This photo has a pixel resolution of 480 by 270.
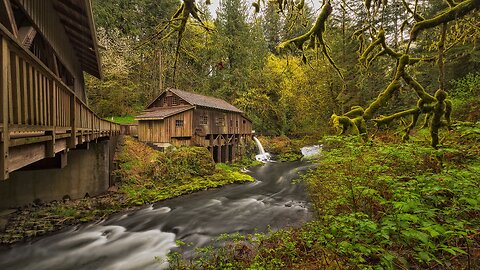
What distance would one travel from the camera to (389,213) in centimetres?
449

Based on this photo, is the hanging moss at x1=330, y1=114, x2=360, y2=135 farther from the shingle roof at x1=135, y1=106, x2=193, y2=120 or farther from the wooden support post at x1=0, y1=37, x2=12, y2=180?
the shingle roof at x1=135, y1=106, x2=193, y2=120

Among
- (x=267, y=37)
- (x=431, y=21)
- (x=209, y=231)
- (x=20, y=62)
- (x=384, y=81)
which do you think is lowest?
(x=209, y=231)

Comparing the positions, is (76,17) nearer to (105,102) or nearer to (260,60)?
(105,102)

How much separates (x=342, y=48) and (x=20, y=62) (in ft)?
74.1

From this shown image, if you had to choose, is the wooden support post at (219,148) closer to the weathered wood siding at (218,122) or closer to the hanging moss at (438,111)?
the weathered wood siding at (218,122)

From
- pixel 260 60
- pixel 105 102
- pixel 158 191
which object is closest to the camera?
pixel 158 191

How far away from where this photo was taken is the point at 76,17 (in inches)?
370

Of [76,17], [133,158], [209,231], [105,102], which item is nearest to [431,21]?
[209,231]

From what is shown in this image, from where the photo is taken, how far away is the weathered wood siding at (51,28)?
6.88m

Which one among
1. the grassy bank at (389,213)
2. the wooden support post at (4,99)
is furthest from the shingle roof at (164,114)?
the wooden support post at (4,99)

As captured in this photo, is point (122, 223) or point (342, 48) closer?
point (122, 223)

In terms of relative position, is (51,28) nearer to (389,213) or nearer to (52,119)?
(52,119)

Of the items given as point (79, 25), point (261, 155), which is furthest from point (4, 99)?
point (261, 155)

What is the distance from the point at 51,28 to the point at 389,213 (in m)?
11.0
